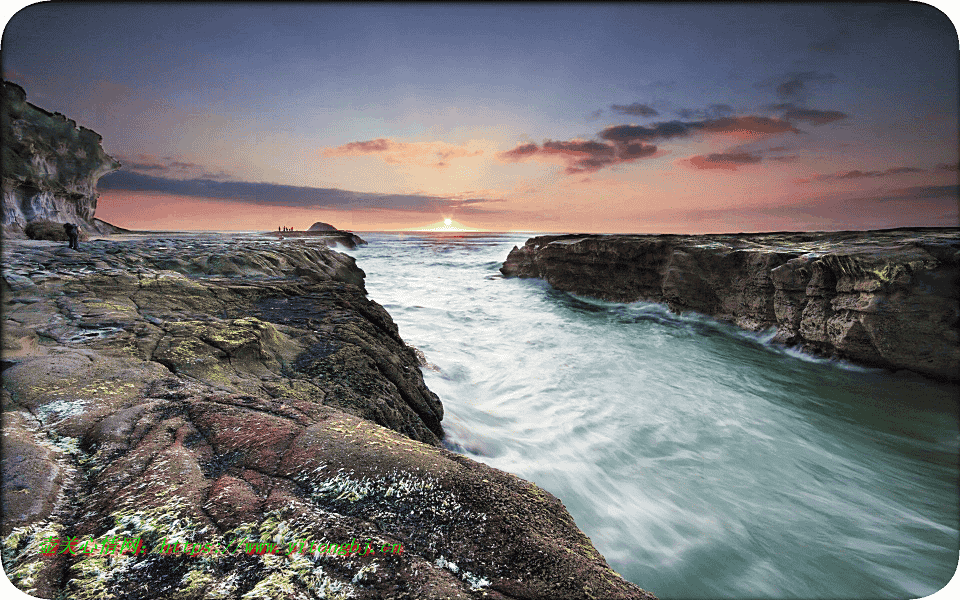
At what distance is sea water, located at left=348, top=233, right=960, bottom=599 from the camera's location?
3113 millimetres

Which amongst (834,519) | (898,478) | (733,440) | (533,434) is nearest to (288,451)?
(533,434)

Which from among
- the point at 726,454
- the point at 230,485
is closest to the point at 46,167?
the point at 230,485

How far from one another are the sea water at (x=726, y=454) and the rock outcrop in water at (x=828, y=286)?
45 cm

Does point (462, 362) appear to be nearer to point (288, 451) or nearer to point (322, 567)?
point (288, 451)

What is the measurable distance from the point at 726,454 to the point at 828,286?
191 inches

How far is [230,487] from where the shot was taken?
4.51 ft

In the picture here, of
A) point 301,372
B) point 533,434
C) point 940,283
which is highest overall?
point 940,283

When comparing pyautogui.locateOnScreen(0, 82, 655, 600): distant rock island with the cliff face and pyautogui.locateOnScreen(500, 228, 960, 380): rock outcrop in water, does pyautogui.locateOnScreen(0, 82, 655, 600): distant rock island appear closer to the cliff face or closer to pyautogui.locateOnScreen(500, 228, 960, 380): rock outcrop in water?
pyautogui.locateOnScreen(500, 228, 960, 380): rock outcrop in water

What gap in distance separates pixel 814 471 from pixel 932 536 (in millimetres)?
953

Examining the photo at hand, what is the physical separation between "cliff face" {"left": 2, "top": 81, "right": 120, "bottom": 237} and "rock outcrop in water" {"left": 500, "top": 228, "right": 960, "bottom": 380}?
74.3 ft

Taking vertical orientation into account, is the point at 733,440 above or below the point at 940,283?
below

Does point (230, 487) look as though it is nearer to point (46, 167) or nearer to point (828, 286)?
point (828, 286)

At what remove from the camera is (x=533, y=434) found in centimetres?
504

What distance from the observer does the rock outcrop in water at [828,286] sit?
5.60 m
